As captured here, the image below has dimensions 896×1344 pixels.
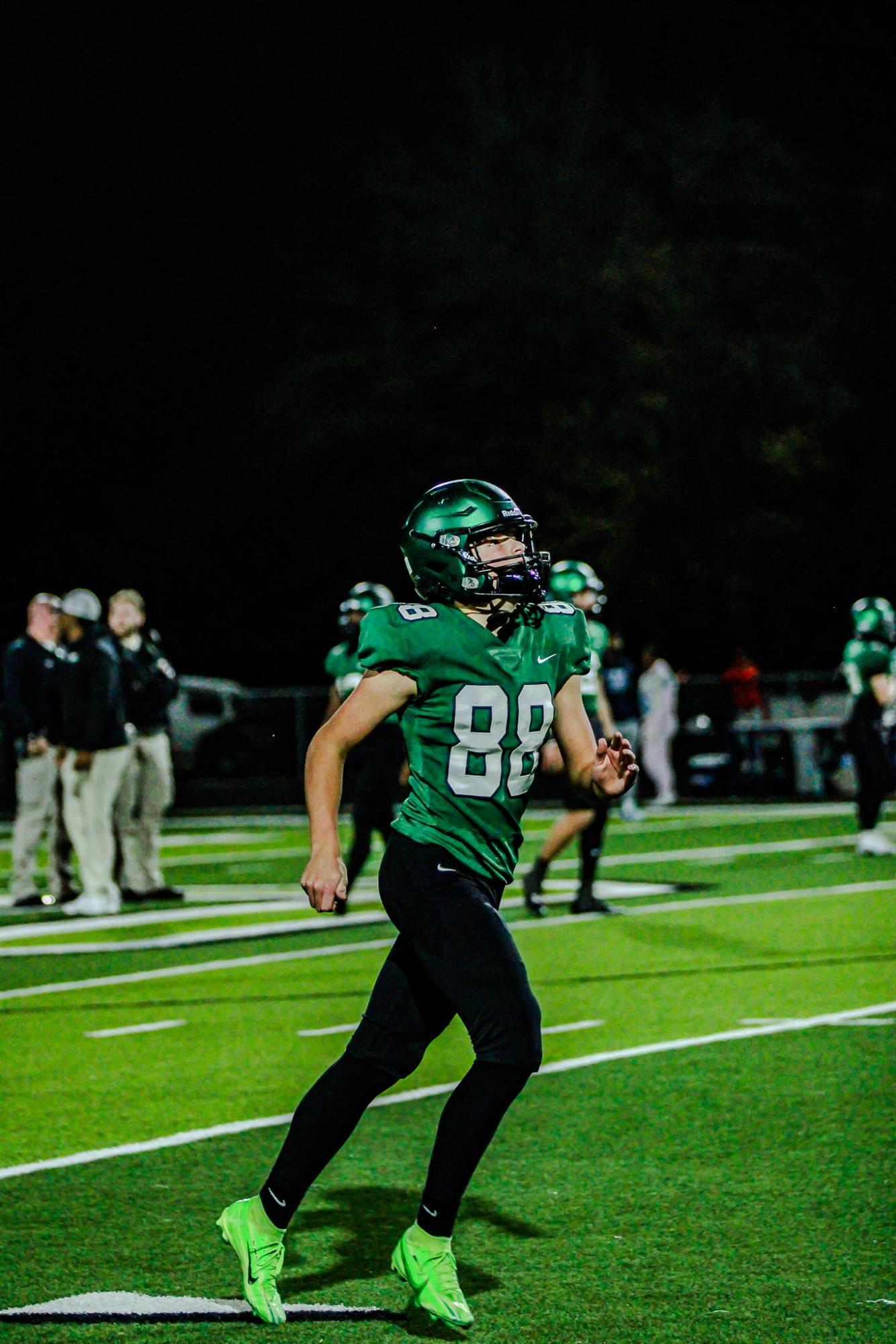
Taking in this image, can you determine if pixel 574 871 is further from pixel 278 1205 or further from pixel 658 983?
pixel 278 1205

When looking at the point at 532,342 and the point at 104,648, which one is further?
the point at 532,342

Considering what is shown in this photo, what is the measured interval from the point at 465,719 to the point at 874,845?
12.4 meters

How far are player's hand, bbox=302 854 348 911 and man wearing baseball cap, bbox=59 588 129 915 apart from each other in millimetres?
8401

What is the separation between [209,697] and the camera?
33.1 m

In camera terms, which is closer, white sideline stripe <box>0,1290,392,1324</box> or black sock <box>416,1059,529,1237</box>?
black sock <box>416,1059,529,1237</box>

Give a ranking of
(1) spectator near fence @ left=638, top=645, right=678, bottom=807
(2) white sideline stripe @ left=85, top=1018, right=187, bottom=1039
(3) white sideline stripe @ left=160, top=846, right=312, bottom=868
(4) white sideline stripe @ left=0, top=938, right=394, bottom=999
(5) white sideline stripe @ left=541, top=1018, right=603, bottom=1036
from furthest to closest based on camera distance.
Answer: (1) spectator near fence @ left=638, top=645, right=678, bottom=807
(3) white sideline stripe @ left=160, top=846, right=312, bottom=868
(4) white sideline stripe @ left=0, top=938, right=394, bottom=999
(2) white sideline stripe @ left=85, top=1018, right=187, bottom=1039
(5) white sideline stripe @ left=541, top=1018, right=603, bottom=1036

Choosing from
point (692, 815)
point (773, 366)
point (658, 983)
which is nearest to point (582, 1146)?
point (658, 983)

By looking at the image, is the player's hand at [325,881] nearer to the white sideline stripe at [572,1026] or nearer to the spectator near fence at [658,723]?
the white sideline stripe at [572,1026]

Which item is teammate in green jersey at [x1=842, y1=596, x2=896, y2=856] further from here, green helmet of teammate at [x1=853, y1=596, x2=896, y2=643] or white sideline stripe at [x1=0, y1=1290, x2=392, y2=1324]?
white sideline stripe at [x1=0, y1=1290, x2=392, y2=1324]

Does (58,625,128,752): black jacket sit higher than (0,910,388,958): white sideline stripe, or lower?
higher

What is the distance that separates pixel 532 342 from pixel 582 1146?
118 feet

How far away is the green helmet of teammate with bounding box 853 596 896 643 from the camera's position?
50.2ft

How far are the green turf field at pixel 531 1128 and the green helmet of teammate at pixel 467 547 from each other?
170 centimetres

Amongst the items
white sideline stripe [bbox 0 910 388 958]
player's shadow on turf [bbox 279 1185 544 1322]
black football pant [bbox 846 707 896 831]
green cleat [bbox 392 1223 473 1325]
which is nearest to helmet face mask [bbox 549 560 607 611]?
white sideline stripe [bbox 0 910 388 958]
